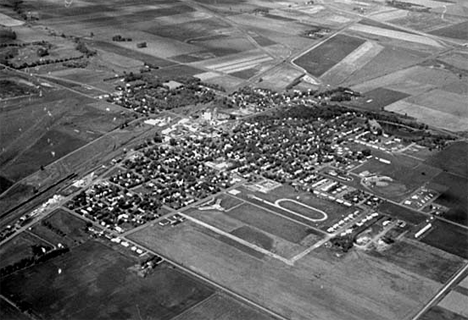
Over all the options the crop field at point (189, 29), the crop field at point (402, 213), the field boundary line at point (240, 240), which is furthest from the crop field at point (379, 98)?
the field boundary line at point (240, 240)

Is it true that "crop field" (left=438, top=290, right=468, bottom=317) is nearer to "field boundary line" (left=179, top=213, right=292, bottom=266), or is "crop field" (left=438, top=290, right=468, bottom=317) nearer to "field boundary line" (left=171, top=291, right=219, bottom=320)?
"field boundary line" (left=179, top=213, right=292, bottom=266)

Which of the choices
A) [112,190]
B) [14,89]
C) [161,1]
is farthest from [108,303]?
[161,1]

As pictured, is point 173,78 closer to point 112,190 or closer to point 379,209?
point 112,190

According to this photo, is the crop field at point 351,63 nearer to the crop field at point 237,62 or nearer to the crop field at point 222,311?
the crop field at point 237,62

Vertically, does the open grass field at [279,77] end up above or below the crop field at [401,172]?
above

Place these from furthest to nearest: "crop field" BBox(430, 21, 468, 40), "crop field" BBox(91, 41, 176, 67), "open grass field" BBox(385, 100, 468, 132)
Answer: "crop field" BBox(430, 21, 468, 40)
"crop field" BBox(91, 41, 176, 67)
"open grass field" BBox(385, 100, 468, 132)

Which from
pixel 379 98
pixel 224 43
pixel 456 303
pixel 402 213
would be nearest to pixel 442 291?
pixel 456 303

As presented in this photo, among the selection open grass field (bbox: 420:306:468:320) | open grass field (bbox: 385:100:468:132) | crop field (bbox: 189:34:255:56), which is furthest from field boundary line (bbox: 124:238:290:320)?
crop field (bbox: 189:34:255:56)
